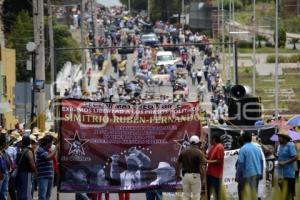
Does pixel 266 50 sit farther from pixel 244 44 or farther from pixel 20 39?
pixel 20 39

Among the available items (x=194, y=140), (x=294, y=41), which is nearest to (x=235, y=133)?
(x=194, y=140)

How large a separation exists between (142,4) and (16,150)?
11727 centimetres

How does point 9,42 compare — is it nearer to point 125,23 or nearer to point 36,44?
point 36,44

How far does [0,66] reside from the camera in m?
43.6

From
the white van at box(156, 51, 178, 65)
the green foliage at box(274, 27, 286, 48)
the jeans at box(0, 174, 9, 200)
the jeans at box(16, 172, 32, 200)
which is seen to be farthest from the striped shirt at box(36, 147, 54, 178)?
the white van at box(156, 51, 178, 65)

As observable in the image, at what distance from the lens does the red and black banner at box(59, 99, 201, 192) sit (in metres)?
18.3

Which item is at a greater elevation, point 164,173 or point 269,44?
point 269,44

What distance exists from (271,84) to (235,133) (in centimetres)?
5145

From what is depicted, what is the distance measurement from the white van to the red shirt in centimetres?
6775

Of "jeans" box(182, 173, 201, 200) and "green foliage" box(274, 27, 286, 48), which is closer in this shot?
"jeans" box(182, 173, 201, 200)

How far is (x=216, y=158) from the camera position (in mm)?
18250

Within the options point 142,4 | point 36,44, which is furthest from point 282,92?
point 142,4

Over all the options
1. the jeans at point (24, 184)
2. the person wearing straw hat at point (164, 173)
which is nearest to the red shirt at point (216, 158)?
the person wearing straw hat at point (164, 173)

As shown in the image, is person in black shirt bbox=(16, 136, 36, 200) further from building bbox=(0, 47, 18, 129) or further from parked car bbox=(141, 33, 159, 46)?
parked car bbox=(141, 33, 159, 46)
